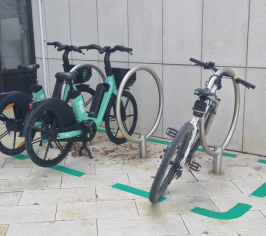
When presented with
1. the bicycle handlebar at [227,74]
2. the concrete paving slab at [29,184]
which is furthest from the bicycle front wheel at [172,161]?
the concrete paving slab at [29,184]

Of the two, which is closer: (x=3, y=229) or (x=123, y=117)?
(x=3, y=229)

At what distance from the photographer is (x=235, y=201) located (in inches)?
140

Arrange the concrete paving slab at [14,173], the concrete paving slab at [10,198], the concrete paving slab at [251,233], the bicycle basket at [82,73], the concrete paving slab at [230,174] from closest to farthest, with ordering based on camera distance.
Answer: the concrete paving slab at [251,233] < the concrete paving slab at [10,198] < the concrete paving slab at [230,174] < the concrete paving slab at [14,173] < the bicycle basket at [82,73]

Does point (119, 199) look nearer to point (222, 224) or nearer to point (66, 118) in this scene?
point (222, 224)

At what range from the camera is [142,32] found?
5.56 meters

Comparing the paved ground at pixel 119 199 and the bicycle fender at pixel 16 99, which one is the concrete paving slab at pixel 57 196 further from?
the bicycle fender at pixel 16 99

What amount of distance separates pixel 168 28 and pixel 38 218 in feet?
10.6

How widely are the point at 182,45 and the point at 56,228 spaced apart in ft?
10.3

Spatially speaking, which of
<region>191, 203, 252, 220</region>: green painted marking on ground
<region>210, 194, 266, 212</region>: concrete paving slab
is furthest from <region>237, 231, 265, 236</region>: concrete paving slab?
<region>210, 194, 266, 212</region>: concrete paving slab

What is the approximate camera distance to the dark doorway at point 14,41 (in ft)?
25.1

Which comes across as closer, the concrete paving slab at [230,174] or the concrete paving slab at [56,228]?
the concrete paving slab at [56,228]

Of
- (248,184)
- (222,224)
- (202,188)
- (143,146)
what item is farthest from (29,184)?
(248,184)

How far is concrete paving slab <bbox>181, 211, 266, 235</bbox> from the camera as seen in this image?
3.05 m

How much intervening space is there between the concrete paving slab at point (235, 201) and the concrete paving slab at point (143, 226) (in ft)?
1.60
